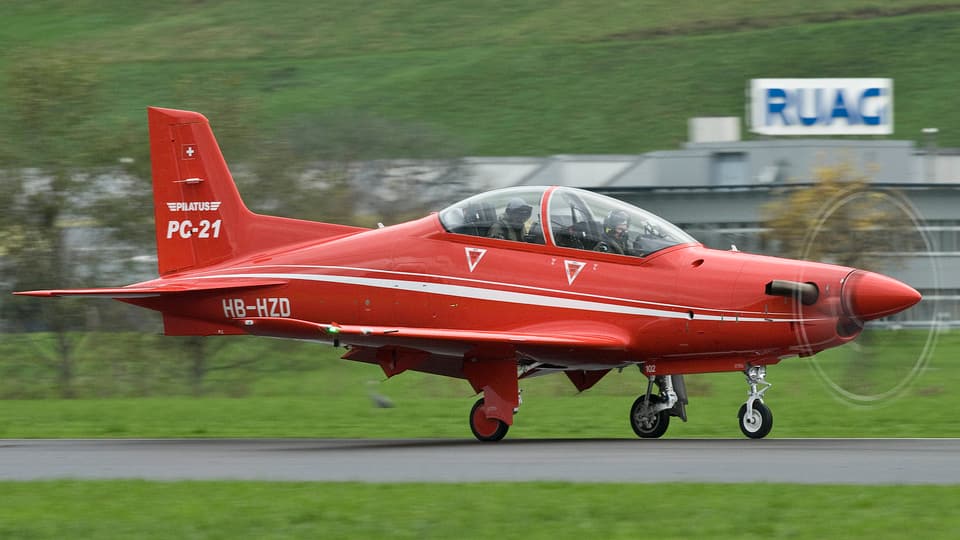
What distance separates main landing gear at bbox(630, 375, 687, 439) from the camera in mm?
15633

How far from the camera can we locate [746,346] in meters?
14.3

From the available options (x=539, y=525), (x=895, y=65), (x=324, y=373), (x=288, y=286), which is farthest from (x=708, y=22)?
(x=539, y=525)

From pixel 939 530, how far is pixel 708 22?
368 feet

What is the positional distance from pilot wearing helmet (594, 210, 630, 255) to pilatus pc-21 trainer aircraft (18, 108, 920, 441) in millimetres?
25

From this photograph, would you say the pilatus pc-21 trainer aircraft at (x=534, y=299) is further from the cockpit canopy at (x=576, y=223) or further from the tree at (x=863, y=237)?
the tree at (x=863, y=237)

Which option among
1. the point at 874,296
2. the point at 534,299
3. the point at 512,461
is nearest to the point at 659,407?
the point at 534,299

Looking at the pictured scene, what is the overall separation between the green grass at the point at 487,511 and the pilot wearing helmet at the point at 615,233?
5.01 meters

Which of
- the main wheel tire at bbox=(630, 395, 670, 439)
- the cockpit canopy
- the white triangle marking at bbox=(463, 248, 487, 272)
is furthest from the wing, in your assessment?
the main wheel tire at bbox=(630, 395, 670, 439)

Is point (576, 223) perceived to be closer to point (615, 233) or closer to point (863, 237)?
point (615, 233)

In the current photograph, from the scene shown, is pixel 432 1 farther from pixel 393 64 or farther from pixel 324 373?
pixel 324 373

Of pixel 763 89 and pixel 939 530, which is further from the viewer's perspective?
pixel 763 89

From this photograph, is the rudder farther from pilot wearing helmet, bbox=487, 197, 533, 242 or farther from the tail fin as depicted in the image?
pilot wearing helmet, bbox=487, 197, 533, 242

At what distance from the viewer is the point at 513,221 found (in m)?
15.4

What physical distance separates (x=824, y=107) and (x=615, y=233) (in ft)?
176
